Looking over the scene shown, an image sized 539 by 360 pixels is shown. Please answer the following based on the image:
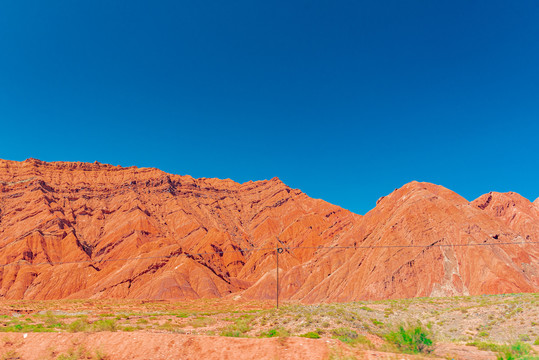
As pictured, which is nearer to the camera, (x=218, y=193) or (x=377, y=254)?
(x=377, y=254)

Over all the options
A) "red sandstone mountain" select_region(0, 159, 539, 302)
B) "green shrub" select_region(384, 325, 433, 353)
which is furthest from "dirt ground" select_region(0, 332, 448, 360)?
"red sandstone mountain" select_region(0, 159, 539, 302)

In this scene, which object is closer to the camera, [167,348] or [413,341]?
[167,348]

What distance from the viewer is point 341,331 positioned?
19.9m

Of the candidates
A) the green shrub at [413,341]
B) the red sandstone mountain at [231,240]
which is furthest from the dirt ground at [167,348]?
the red sandstone mountain at [231,240]

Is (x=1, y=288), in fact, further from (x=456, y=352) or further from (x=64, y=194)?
(x=456, y=352)

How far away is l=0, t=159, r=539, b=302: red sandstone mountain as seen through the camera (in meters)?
62.8

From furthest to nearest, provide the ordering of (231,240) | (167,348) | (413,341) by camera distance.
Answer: (231,240)
(413,341)
(167,348)

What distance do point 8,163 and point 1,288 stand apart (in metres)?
78.7

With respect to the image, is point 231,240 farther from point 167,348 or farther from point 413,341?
point 167,348

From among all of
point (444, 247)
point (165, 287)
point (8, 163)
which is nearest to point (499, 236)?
point (444, 247)

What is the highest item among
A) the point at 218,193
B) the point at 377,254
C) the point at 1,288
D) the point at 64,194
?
the point at 218,193

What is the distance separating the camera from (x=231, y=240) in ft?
397

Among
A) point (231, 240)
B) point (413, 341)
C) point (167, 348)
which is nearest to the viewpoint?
point (167, 348)

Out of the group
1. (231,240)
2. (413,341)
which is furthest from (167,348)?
(231,240)
